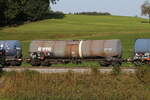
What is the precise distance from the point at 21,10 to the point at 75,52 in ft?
211

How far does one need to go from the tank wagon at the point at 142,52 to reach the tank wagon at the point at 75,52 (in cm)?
162

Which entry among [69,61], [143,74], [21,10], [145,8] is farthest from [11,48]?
[145,8]

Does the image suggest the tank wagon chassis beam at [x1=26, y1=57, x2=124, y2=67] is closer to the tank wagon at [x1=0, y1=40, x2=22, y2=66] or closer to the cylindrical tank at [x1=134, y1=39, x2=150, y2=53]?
the tank wagon at [x1=0, y1=40, x2=22, y2=66]

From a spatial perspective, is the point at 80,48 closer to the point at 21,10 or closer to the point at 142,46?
the point at 142,46

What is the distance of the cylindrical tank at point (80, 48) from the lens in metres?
33.4

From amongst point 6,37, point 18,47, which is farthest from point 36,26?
point 18,47

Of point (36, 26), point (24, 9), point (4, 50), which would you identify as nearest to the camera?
point (4, 50)

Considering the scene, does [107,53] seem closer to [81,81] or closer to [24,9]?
[81,81]

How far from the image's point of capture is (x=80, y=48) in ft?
113

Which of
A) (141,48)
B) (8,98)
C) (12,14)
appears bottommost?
(8,98)

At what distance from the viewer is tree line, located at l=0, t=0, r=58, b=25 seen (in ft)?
306

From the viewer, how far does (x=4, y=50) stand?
1403 inches

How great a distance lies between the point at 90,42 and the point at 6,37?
1580 inches

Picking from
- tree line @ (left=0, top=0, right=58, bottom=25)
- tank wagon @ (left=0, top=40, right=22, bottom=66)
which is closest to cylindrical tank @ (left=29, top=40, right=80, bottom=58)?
tank wagon @ (left=0, top=40, right=22, bottom=66)
